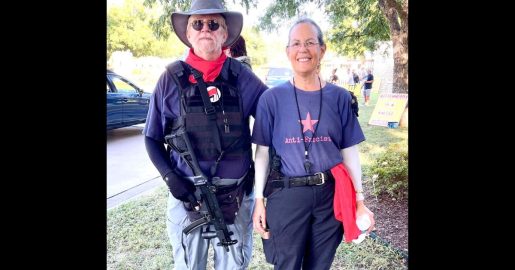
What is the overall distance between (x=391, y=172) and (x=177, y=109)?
6.32ft

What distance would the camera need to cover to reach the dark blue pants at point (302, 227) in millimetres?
1675

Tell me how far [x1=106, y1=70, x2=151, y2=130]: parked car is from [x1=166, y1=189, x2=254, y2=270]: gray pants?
768mm

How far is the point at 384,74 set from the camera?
289 centimetres

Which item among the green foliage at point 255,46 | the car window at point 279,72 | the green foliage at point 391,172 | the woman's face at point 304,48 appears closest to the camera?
the woman's face at point 304,48

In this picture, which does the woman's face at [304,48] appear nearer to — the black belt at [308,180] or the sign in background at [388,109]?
the black belt at [308,180]

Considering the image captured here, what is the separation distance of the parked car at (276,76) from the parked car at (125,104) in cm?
81

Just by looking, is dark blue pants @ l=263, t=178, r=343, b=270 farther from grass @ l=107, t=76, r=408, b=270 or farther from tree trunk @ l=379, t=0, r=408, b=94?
tree trunk @ l=379, t=0, r=408, b=94

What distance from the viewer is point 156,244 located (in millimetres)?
2652

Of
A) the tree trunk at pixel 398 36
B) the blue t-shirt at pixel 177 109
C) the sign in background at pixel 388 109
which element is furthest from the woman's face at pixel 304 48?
the sign in background at pixel 388 109

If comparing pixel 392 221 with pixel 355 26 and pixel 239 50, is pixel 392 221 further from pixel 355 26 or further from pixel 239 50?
pixel 239 50

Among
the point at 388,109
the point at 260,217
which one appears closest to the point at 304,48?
the point at 260,217

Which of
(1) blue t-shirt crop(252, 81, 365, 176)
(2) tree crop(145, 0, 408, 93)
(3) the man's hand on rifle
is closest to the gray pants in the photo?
(3) the man's hand on rifle

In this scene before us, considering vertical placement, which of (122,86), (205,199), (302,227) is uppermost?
(122,86)

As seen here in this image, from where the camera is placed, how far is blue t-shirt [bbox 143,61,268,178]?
5.66 ft
